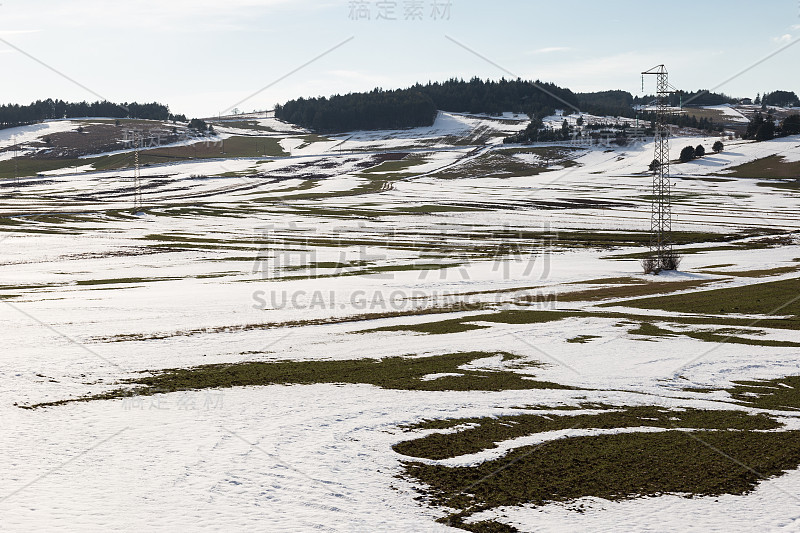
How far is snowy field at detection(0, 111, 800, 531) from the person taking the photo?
18953mm

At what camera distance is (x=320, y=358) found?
35219 millimetres

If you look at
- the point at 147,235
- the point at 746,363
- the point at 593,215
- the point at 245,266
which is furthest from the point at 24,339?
the point at 593,215

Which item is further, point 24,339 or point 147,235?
point 147,235

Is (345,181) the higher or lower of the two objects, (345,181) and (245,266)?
the higher

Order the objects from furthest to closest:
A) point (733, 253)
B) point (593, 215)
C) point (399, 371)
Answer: point (593, 215), point (733, 253), point (399, 371)

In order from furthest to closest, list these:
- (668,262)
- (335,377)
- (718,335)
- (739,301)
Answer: (668,262)
(739,301)
(718,335)
(335,377)

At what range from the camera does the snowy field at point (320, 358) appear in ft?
62.2

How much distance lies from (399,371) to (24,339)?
2220cm

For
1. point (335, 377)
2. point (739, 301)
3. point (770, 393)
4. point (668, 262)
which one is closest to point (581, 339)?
point (770, 393)

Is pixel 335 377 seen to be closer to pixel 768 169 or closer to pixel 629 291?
pixel 629 291

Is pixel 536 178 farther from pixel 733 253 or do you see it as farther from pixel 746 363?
pixel 746 363

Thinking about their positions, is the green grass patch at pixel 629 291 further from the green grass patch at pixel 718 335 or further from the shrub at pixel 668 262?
the green grass patch at pixel 718 335

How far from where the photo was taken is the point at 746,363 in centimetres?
3275

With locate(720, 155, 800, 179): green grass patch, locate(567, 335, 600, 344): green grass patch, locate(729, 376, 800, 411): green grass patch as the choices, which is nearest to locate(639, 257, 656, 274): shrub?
locate(567, 335, 600, 344): green grass patch
